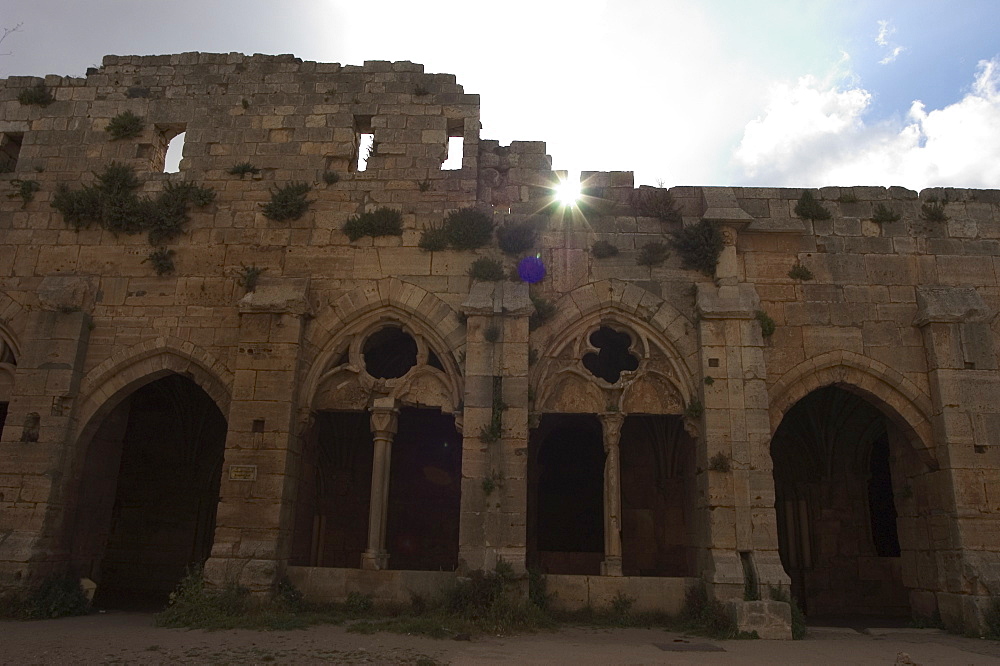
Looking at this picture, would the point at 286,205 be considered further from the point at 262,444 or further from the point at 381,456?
the point at 381,456

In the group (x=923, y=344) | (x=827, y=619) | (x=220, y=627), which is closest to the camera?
(x=220, y=627)

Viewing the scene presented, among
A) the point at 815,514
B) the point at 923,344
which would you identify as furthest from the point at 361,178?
the point at 815,514

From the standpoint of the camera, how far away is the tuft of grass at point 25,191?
11328mm

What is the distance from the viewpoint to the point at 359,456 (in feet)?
45.7

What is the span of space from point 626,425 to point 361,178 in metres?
6.56

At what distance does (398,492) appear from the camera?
46.5 ft

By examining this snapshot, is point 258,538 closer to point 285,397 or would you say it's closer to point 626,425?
point 285,397

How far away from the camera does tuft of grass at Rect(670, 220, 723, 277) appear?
34.5 ft

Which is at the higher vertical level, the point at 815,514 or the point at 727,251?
the point at 727,251

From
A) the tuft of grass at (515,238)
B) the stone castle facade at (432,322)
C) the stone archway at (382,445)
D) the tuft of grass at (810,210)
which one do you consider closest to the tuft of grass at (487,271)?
the stone castle facade at (432,322)

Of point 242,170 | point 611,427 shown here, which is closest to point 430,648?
point 611,427

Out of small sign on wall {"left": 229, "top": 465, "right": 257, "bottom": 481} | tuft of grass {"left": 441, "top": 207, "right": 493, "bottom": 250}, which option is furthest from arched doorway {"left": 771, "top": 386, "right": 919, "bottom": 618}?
small sign on wall {"left": 229, "top": 465, "right": 257, "bottom": 481}

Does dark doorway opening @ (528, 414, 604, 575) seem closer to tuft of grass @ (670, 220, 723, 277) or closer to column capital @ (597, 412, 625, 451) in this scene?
column capital @ (597, 412, 625, 451)

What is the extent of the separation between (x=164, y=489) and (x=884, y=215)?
13.9 meters
